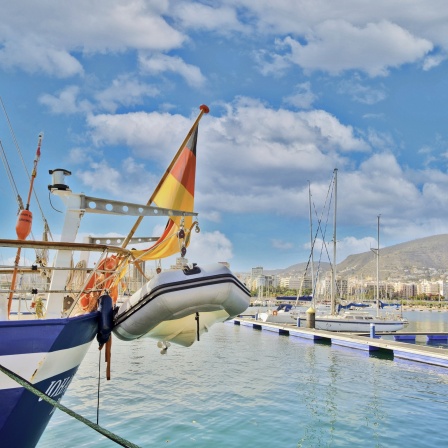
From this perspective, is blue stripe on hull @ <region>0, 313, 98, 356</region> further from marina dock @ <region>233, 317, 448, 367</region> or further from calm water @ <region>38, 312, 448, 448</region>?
marina dock @ <region>233, 317, 448, 367</region>

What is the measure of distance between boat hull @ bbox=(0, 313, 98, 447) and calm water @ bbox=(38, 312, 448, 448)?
332 cm

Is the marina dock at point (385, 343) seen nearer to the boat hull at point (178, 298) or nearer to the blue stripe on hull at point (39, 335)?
the boat hull at point (178, 298)

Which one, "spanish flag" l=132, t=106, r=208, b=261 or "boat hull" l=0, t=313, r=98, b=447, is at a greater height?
Answer: "spanish flag" l=132, t=106, r=208, b=261

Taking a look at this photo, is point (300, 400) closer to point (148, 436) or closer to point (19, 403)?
point (148, 436)

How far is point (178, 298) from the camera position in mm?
7109

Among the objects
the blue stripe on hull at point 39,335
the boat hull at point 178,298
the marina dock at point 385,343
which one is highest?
the boat hull at point 178,298

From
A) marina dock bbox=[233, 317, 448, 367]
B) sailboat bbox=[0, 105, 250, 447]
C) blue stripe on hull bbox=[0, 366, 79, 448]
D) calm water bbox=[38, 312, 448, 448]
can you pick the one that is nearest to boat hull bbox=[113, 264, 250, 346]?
sailboat bbox=[0, 105, 250, 447]

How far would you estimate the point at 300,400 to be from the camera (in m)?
14.0

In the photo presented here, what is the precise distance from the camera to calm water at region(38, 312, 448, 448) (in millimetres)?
10281

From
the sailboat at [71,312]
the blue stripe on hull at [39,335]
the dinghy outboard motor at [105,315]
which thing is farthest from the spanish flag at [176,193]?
the blue stripe on hull at [39,335]

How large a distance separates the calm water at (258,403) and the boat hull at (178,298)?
3582mm

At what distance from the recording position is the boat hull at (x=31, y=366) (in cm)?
605

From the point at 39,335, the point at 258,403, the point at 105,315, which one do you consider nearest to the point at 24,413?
the point at 39,335

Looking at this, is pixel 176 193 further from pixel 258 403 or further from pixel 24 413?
pixel 258 403
